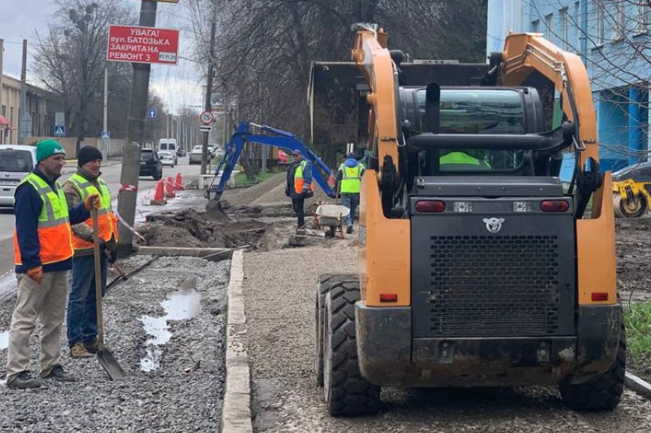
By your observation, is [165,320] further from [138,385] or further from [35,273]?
[35,273]

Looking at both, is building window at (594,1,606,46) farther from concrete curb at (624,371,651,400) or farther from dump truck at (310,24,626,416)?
concrete curb at (624,371,651,400)

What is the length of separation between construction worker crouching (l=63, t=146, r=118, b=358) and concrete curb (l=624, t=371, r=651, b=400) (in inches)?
175

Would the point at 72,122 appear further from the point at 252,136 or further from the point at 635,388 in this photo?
the point at 635,388

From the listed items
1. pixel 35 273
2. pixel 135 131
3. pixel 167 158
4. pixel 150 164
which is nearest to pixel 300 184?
pixel 135 131

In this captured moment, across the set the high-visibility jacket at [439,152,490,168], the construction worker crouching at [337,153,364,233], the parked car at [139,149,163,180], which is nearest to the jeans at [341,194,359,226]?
the construction worker crouching at [337,153,364,233]

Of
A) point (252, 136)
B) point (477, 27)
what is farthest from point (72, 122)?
point (252, 136)

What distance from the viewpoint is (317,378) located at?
734cm

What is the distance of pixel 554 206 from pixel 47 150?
4.03m

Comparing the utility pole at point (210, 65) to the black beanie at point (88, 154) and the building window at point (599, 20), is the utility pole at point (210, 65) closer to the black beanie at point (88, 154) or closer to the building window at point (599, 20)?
the building window at point (599, 20)

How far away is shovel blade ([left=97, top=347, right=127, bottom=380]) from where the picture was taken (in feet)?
26.0

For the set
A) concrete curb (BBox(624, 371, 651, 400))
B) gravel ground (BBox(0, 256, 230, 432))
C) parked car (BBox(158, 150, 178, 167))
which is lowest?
gravel ground (BBox(0, 256, 230, 432))

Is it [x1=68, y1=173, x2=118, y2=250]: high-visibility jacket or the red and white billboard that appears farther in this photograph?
the red and white billboard

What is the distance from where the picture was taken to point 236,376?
7570mm

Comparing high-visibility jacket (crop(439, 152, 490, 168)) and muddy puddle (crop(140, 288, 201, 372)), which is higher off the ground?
high-visibility jacket (crop(439, 152, 490, 168))
